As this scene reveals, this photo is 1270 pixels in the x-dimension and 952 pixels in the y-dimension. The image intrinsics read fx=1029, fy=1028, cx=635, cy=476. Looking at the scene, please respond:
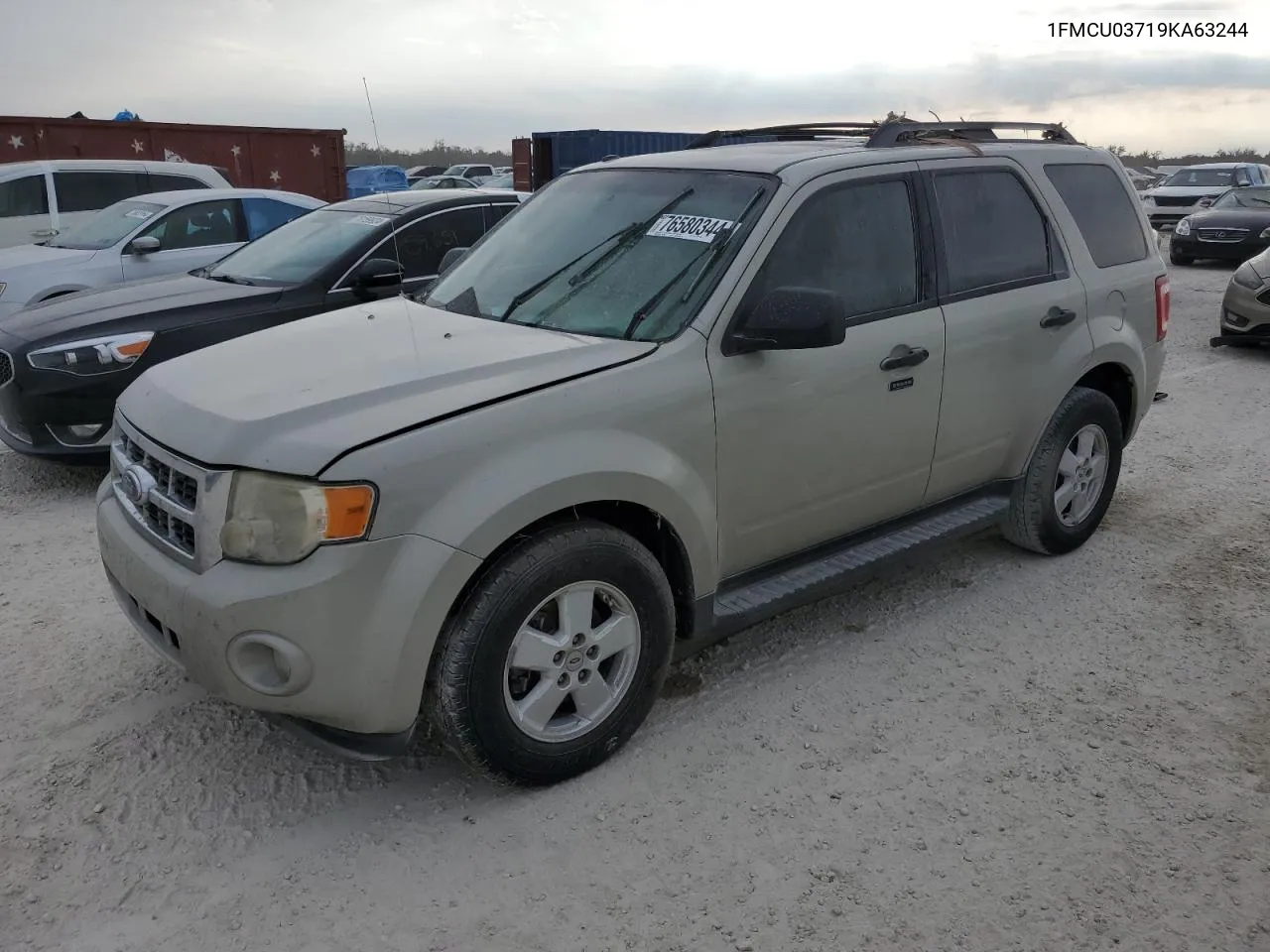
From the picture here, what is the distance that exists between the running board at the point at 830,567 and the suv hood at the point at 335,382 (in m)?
0.92

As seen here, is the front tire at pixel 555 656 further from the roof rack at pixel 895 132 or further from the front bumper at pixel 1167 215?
the front bumper at pixel 1167 215

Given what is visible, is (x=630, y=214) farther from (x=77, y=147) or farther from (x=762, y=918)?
(x=77, y=147)

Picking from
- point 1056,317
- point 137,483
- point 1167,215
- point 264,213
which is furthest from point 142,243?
point 1167,215

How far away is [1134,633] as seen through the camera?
162 inches

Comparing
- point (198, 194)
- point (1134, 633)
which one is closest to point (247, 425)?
point (1134, 633)

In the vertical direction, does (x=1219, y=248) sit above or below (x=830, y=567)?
above

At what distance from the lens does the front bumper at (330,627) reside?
8.44ft

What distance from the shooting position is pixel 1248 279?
31.1 ft

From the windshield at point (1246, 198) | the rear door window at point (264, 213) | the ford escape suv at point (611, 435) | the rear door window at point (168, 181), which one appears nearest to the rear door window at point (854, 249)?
the ford escape suv at point (611, 435)

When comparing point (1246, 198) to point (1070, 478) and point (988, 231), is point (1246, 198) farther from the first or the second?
point (988, 231)

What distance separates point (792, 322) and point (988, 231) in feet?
4.99

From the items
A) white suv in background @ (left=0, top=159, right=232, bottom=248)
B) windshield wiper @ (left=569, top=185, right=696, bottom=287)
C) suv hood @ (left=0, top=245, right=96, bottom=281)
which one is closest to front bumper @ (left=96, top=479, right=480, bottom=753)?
windshield wiper @ (left=569, top=185, right=696, bottom=287)

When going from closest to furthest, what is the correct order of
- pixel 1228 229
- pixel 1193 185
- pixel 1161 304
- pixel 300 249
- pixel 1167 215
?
pixel 1161 304, pixel 300 249, pixel 1228 229, pixel 1167 215, pixel 1193 185

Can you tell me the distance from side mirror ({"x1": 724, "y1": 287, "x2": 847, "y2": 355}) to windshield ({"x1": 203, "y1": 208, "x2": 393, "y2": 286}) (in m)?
3.72
